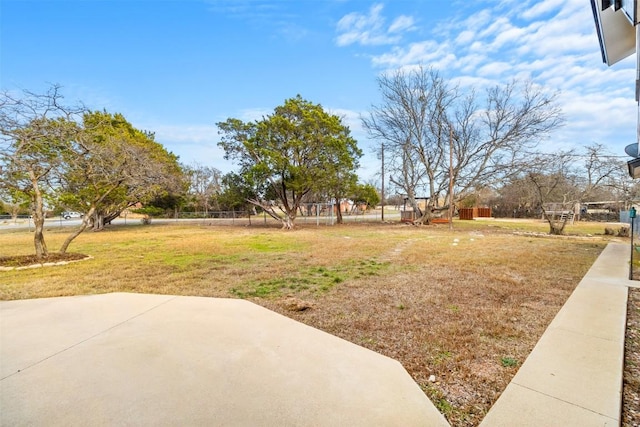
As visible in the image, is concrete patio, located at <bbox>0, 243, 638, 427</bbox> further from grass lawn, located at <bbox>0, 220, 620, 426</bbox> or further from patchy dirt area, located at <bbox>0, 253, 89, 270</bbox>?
patchy dirt area, located at <bbox>0, 253, 89, 270</bbox>

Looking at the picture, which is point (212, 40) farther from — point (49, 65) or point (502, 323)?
point (502, 323)

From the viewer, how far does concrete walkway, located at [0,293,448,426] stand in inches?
65.8

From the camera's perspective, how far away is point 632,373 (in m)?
→ 2.18

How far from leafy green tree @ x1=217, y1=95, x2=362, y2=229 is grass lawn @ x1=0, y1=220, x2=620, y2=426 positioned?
29.6 feet

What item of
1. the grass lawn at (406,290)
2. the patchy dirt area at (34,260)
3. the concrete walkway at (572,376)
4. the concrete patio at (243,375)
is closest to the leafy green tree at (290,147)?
the grass lawn at (406,290)

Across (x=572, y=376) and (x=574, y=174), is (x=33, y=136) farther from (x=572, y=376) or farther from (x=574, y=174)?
(x=574, y=174)

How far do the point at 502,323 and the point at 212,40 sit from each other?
1141 cm

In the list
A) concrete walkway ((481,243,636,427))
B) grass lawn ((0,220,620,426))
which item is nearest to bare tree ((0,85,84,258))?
grass lawn ((0,220,620,426))

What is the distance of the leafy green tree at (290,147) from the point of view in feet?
54.2

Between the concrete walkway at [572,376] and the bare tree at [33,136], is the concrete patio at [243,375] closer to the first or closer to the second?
the concrete walkway at [572,376]

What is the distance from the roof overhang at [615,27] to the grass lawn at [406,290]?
12.2 feet

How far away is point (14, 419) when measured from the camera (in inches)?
63.7

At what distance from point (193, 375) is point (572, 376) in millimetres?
2727

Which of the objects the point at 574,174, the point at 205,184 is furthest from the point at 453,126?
the point at 205,184
